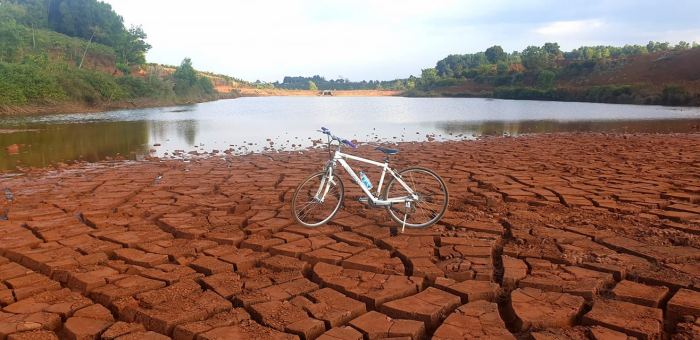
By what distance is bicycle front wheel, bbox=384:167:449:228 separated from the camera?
4.57 meters

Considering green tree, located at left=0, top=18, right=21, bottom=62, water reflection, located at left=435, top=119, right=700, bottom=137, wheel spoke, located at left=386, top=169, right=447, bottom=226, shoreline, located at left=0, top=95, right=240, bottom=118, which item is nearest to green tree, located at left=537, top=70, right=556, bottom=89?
water reflection, located at left=435, top=119, right=700, bottom=137

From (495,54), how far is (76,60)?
83.8 m

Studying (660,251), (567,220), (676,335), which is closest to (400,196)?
(567,220)

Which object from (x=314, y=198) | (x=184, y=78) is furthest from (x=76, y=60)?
(x=314, y=198)

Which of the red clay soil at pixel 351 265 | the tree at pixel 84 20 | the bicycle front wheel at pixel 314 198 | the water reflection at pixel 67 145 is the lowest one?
the water reflection at pixel 67 145

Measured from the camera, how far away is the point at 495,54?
10738 centimetres

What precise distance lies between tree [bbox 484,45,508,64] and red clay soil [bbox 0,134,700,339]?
348 ft

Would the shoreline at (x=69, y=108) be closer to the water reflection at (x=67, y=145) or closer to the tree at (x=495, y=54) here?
the water reflection at (x=67, y=145)

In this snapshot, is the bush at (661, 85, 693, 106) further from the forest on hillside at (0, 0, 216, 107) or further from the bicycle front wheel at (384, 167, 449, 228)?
the forest on hillside at (0, 0, 216, 107)

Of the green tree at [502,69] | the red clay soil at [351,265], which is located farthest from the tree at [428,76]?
the red clay soil at [351,265]

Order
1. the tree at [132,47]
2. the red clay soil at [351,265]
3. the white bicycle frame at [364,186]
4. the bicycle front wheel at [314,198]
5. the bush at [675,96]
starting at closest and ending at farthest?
the red clay soil at [351,265]
the white bicycle frame at [364,186]
the bicycle front wheel at [314,198]
the bush at [675,96]
the tree at [132,47]

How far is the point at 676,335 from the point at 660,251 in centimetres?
145

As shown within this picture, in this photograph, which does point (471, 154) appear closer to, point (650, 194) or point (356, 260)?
point (650, 194)

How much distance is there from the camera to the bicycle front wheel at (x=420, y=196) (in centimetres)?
457
